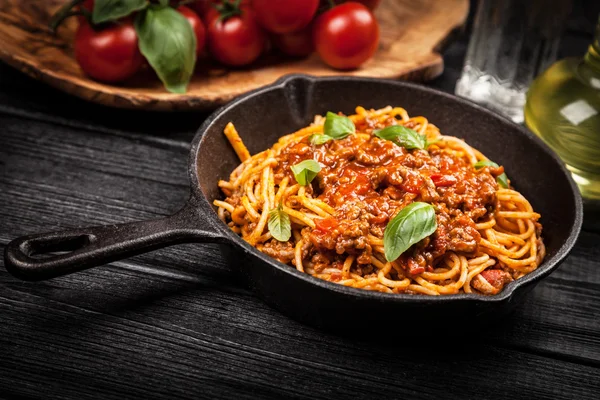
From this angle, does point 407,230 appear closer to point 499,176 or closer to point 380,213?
point 380,213

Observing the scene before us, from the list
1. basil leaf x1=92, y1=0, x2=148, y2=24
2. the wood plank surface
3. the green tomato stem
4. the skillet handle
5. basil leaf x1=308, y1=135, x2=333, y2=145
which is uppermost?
basil leaf x1=92, y1=0, x2=148, y2=24

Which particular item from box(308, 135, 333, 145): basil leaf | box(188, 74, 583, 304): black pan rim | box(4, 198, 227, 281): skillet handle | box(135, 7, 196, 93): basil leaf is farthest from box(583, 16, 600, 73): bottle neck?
box(4, 198, 227, 281): skillet handle

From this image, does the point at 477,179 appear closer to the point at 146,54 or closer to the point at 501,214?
the point at 501,214

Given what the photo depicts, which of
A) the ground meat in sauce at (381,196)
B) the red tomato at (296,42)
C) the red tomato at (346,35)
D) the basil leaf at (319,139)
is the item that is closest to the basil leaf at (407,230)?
the ground meat in sauce at (381,196)

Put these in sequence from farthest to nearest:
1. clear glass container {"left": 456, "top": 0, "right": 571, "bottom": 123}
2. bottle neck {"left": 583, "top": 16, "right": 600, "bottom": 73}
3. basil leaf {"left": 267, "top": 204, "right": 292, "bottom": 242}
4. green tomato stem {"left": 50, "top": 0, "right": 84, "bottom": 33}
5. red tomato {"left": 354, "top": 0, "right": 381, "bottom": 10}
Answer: red tomato {"left": 354, "top": 0, "right": 381, "bottom": 10} → clear glass container {"left": 456, "top": 0, "right": 571, "bottom": 123} → green tomato stem {"left": 50, "top": 0, "right": 84, "bottom": 33} → bottle neck {"left": 583, "top": 16, "right": 600, "bottom": 73} → basil leaf {"left": 267, "top": 204, "right": 292, "bottom": 242}

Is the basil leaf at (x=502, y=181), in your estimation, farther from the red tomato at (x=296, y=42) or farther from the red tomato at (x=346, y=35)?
the red tomato at (x=296, y=42)

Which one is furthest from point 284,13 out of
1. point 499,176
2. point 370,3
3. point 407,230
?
point 407,230

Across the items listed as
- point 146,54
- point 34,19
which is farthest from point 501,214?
point 34,19

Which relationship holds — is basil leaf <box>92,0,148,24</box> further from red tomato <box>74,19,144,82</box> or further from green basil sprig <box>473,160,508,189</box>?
green basil sprig <box>473,160,508,189</box>
